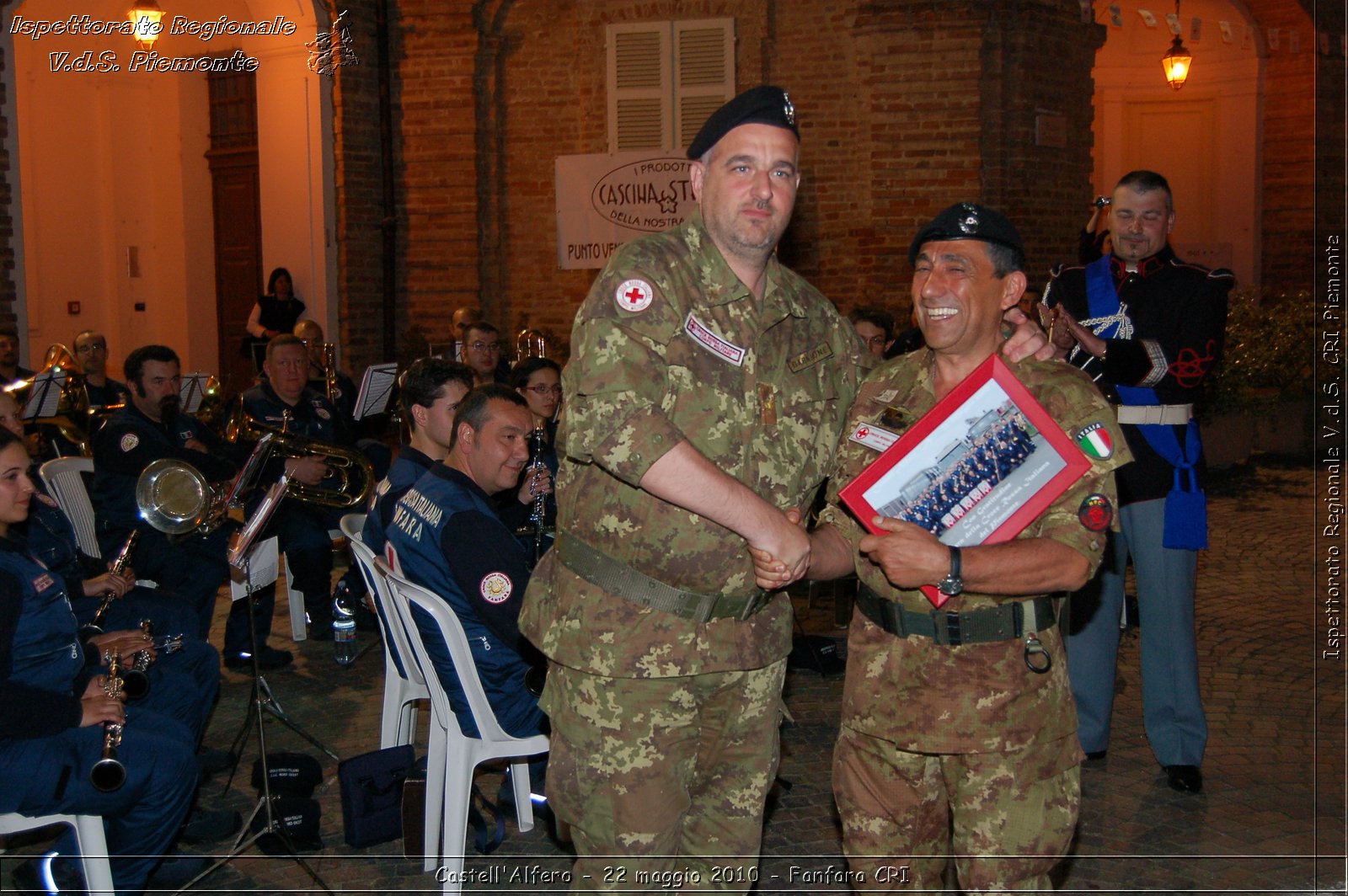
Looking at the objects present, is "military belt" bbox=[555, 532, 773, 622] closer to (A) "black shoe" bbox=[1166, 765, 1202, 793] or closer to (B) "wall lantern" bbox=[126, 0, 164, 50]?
(A) "black shoe" bbox=[1166, 765, 1202, 793]

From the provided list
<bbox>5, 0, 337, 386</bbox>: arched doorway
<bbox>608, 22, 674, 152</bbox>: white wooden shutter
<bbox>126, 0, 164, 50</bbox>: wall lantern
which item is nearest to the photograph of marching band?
<bbox>126, 0, 164, 50</bbox>: wall lantern

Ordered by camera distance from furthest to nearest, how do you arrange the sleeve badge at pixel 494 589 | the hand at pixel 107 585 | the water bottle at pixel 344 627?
the water bottle at pixel 344 627
the hand at pixel 107 585
the sleeve badge at pixel 494 589

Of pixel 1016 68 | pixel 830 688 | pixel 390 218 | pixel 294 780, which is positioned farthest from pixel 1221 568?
pixel 390 218

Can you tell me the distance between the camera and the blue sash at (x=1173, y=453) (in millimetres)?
4688

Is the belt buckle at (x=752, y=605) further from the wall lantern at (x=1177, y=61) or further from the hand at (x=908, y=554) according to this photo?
the wall lantern at (x=1177, y=61)

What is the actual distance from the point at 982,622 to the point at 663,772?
0.83m

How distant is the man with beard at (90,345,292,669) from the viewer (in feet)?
21.3

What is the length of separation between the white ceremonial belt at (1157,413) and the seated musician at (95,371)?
7.14 m

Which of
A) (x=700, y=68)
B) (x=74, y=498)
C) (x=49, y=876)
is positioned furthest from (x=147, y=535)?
(x=700, y=68)

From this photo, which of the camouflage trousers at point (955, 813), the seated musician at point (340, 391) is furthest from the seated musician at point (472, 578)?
the seated musician at point (340, 391)

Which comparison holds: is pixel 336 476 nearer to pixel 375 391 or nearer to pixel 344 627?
pixel 344 627

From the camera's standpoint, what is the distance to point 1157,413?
4758mm

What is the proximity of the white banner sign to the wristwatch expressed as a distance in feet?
32.7

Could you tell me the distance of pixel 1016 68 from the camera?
12.3 metres
